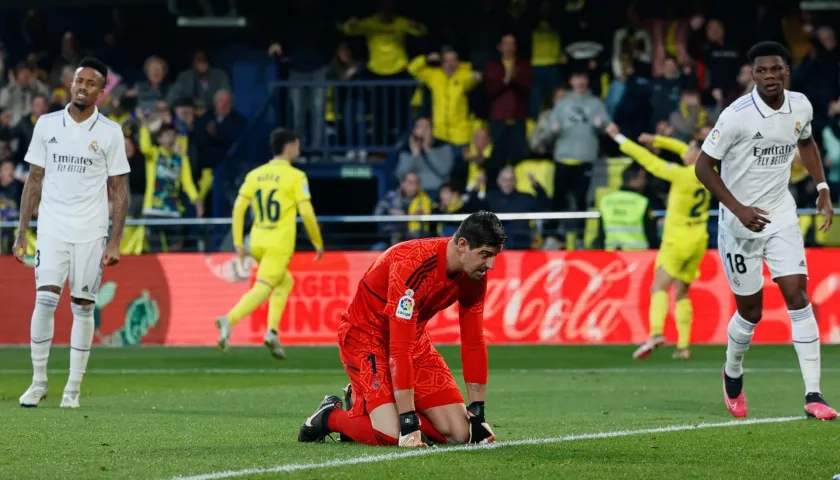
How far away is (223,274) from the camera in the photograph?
18781 mm

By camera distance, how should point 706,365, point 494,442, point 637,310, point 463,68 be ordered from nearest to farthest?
1. point 494,442
2. point 706,365
3. point 637,310
4. point 463,68

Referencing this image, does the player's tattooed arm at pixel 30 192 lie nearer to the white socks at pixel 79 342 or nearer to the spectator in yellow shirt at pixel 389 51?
the white socks at pixel 79 342


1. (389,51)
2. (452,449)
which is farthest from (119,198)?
(389,51)

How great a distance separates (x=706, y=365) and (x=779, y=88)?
20.1ft

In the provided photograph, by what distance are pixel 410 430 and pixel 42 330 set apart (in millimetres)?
4241

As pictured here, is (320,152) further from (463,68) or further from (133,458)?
(133,458)

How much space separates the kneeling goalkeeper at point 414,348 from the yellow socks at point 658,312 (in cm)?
815

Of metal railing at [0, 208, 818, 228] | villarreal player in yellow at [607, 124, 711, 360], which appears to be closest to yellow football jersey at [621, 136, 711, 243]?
villarreal player in yellow at [607, 124, 711, 360]

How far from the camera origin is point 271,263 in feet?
53.3

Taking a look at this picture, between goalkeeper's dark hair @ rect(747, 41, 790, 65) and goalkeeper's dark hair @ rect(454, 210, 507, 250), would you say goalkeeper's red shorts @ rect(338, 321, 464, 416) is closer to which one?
goalkeeper's dark hair @ rect(454, 210, 507, 250)

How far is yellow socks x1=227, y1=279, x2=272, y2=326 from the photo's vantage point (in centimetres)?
1603

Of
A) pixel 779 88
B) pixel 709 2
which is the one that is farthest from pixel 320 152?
pixel 779 88

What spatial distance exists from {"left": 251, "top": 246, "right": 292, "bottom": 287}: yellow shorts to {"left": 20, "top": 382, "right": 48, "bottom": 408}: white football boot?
5792 millimetres

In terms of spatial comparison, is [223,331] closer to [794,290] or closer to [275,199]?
[275,199]
